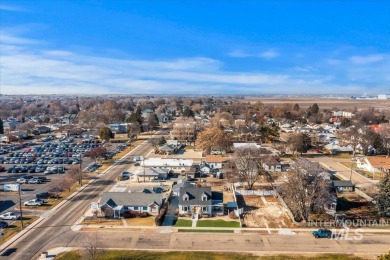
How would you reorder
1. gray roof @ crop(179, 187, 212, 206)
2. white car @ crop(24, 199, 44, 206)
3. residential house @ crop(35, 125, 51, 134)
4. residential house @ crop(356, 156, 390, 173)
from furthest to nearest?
residential house @ crop(35, 125, 51, 134) < residential house @ crop(356, 156, 390, 173) < white car @ crop(24, 199, 44, 206) < gray roof @ crop(179, 187, 212, 206)

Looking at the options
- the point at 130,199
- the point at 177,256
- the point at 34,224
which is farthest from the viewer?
the point at 130,199

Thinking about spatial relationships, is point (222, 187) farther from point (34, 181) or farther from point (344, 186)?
point (34, 181)

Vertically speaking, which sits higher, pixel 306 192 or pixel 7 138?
pixel 306 192

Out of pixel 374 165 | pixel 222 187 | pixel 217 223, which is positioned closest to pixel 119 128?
pixel 222 187

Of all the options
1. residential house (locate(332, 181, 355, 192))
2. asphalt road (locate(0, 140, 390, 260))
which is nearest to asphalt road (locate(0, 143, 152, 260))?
asphalt road (locate(0, 140, 390, 260))

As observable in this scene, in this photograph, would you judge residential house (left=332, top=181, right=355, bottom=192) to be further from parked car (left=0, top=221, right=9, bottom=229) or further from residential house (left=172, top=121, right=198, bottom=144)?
residential house (left=172, top=121, right=198, bottom=144)

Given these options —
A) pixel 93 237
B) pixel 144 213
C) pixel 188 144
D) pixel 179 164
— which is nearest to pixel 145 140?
pixel 188 144

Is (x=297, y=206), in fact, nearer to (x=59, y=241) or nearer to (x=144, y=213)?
(x=144, y=213)
